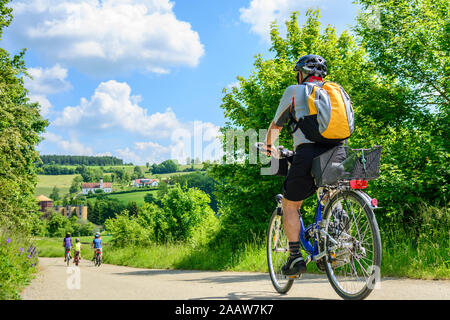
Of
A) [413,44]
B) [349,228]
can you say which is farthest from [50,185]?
[349,228]

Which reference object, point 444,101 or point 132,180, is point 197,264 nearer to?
point 444,101

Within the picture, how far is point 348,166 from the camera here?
3225mm

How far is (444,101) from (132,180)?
561 feet

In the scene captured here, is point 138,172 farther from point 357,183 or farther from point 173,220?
point 357,183

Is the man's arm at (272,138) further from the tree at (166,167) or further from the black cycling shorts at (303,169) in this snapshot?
the tree at (166,167)

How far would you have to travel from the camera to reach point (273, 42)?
2103 cm

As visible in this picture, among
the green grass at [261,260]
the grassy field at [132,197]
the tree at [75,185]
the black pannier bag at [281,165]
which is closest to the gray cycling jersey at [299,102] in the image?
the black pannier bag at [281,165]

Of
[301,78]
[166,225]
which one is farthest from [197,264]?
[166,225]

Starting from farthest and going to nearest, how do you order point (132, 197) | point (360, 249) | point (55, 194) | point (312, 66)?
1. point (55, 194)
2. point (132, 197)
3. point (312, 66)
4. point (360, 249)

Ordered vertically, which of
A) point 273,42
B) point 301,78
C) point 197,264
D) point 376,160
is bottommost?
point 197,264

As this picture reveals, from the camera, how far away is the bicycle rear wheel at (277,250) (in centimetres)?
429

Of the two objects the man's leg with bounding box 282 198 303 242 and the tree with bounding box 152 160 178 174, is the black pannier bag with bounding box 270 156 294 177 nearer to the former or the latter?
the man's leg with bounding box 282 198 303 242

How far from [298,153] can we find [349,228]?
2.57ft

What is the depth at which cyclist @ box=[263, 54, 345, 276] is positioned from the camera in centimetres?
356
